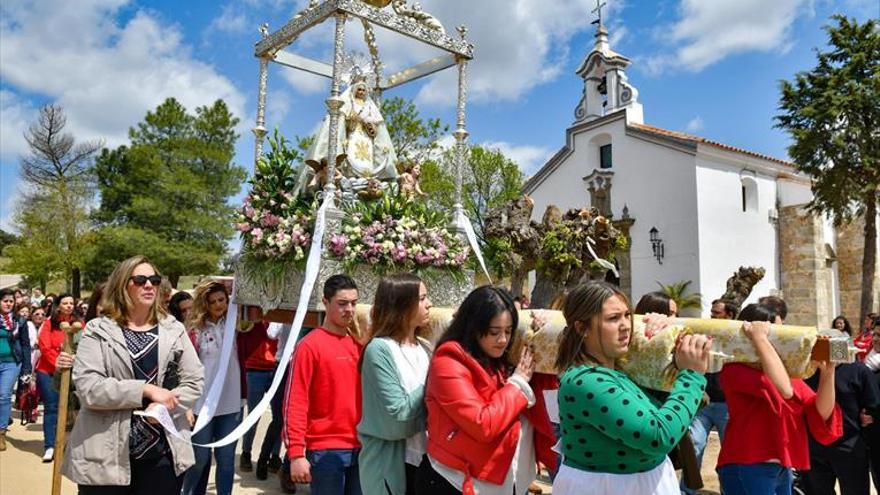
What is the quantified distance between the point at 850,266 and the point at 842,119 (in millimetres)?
7726

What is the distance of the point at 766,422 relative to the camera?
11.8 ft

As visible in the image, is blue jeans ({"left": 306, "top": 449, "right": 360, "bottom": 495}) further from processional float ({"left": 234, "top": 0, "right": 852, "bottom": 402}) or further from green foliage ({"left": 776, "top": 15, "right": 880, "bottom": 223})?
green foliage ({"left": 776, "top": 15, "right": 880, "bottom": 223})

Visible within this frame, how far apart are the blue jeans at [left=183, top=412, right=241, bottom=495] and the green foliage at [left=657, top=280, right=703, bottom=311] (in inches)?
714

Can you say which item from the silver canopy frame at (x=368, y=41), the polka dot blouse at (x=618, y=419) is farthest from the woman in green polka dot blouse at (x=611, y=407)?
the silver canopy frame at (x=368, y=41)

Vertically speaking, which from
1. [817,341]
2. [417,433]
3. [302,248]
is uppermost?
[302,248]

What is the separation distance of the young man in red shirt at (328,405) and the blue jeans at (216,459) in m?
1.40

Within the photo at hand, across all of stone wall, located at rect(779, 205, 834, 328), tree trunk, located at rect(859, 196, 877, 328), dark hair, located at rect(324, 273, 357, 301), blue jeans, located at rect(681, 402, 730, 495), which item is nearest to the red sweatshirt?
dark hair, located at rect(324, 273, 357, 301)

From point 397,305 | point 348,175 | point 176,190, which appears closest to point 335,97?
point 348,175

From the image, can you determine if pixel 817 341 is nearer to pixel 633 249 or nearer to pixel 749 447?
pixel 749 447

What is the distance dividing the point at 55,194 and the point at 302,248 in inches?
1168

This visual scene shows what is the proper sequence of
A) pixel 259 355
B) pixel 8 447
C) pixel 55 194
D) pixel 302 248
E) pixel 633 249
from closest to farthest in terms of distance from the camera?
pixel 302 248, pixel 259 355, pixel 8 447, pixel 633 249, pixel 55 194

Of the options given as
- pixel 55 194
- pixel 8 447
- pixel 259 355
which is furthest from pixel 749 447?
pixel 55 194

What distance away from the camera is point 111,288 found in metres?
3.27

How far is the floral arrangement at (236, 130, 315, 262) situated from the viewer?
5.62m
